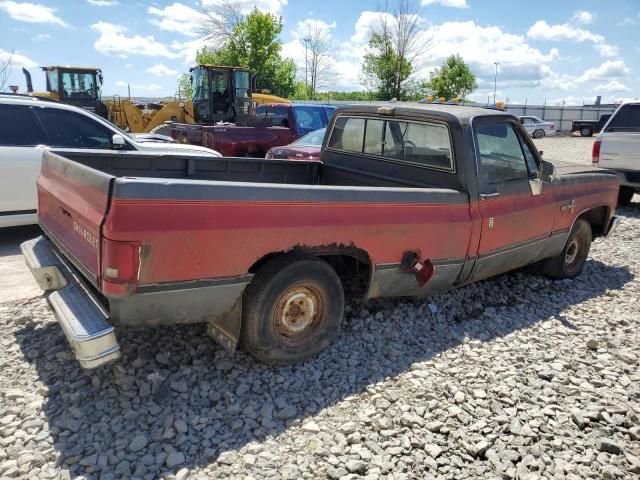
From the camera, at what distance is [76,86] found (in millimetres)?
19266

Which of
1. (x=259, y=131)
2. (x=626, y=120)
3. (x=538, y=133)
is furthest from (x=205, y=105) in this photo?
(x=538, y=133)

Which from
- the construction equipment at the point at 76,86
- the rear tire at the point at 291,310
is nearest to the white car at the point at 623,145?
the rear tire at the point at 291,310

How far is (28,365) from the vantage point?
3.49 metres

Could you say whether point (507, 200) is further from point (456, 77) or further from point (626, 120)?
point (456, 77)

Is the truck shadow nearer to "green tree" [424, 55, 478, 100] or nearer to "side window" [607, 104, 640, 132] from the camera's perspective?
"side window" [607, 104, 640, 132]

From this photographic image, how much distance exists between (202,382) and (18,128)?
188 inches

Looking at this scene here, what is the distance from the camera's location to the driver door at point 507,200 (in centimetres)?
431

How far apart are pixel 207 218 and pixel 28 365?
1772 millimetres

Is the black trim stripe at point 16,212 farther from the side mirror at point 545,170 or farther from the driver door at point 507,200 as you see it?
the side mirror at point 545,170

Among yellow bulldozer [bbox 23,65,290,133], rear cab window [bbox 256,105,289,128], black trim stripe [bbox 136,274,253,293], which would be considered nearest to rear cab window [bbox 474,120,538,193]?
black trim stripe [bbox 136,274,253,293]

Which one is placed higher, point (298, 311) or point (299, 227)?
point (299, 227)

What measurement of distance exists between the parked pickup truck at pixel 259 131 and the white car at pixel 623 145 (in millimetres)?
5870

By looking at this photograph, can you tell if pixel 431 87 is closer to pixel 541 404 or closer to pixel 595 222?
pixel 595 222

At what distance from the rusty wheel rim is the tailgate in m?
1.16
